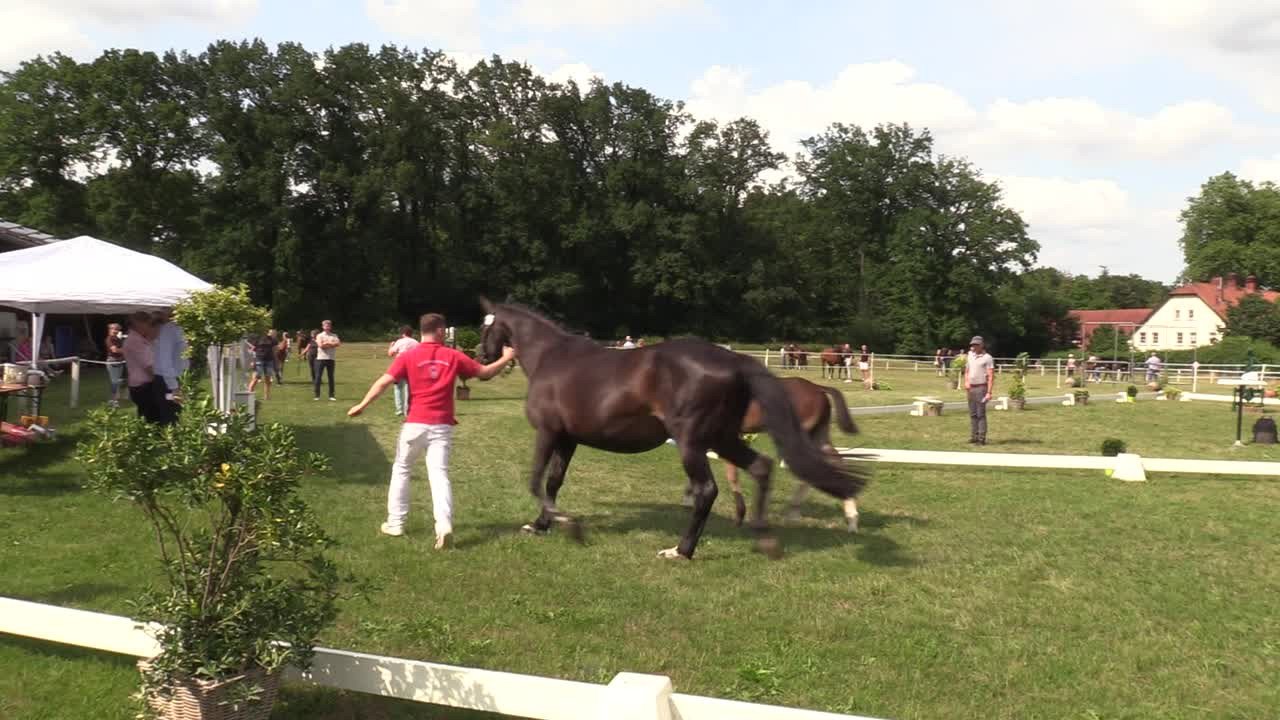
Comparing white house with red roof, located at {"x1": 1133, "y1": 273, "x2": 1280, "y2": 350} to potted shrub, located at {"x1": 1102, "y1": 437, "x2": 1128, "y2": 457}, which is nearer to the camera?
potted shrub, located at {"x1": 1102, "y1": 437, "x2": 1128, "y2": 457}

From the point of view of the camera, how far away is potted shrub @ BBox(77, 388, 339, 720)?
3.65 metres

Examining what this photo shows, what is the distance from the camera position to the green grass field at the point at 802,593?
4.65m

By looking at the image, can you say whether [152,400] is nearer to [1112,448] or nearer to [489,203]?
[1112,448]

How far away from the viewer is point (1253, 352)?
50.7m

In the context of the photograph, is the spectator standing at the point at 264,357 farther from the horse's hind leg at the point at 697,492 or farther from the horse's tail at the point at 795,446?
the horse's tail at the point at 795,446

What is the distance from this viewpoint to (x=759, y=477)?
7.07 metres

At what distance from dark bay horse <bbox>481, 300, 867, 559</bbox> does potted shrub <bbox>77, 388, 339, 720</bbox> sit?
359cm

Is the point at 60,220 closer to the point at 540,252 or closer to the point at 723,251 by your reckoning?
the point at 540,252

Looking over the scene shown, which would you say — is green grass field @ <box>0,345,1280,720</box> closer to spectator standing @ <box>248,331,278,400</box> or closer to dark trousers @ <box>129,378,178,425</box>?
dark trousers @ <box>129,378,178,425</box>

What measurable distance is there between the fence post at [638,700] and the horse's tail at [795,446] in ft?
11.0

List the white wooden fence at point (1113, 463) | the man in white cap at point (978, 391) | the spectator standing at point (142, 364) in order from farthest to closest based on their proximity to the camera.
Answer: the man in white cap at point (978, 391) → the white wooden fence at point (1113, 463) → the spectator standing at point (142, 364)

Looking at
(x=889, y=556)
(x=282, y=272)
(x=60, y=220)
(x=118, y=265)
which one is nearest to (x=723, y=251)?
(x=282, y=272)

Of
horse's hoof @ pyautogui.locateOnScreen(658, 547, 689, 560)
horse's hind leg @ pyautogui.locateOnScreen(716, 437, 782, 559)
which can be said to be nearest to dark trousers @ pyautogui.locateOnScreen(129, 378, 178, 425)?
horse's hoof @ pyautogui.locateOnScreen(658, 547, 689, 560)

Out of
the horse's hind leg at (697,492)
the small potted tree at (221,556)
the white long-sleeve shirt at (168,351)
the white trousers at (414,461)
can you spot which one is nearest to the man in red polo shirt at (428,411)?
the white trousers at (414,461)
